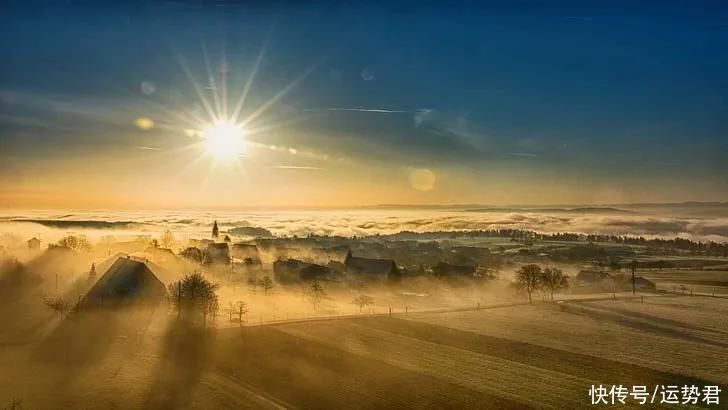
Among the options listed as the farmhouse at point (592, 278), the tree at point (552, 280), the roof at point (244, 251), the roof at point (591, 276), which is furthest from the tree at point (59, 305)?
the roof at point (591, 276)

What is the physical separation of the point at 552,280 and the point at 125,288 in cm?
4912

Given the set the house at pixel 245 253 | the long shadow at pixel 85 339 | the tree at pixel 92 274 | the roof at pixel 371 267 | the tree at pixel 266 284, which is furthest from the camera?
the house at pixel 245 253

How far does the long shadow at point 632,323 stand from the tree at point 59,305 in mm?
45940

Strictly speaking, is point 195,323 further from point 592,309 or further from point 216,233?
point 216,233

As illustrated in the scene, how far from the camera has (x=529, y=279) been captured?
66.9m

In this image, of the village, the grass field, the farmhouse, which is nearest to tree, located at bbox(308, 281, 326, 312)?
the village

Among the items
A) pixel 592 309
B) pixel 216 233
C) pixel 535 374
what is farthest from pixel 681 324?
pixel 216 233

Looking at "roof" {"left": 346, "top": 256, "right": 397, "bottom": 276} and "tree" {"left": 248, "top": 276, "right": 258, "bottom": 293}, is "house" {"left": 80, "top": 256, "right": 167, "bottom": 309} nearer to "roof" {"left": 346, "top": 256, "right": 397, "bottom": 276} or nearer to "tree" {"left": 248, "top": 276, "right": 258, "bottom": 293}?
"tree" {"left": 248, "top": 276, "right": 258, "bottom": 293}

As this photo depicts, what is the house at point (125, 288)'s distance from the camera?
47250 millimetres

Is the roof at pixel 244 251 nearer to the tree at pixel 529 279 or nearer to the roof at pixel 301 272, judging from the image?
the roof at pixel 301 272

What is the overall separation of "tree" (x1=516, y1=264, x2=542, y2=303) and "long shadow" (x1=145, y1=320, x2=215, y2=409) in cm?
4053

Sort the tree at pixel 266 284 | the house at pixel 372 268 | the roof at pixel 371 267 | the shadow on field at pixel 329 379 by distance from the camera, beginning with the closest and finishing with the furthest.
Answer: the shadow on field at pixel 329 379 < the tree at pixel 266 284 < the house at pixel 372 268 < the roof at pixel 371 267

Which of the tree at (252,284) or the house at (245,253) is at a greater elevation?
the house at (245,253)

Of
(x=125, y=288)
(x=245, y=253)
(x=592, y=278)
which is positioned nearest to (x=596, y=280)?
(x=592, y=278)
